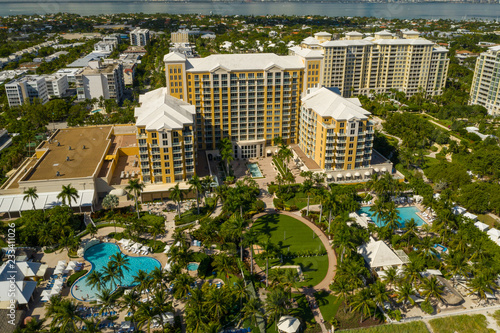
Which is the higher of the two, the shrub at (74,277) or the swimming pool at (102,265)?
the shrub at (74,277)

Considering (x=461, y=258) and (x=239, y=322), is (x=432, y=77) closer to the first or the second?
(x=461, y=258)

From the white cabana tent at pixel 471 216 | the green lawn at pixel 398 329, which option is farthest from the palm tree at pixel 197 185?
the white cabana tent at pixel 471 216

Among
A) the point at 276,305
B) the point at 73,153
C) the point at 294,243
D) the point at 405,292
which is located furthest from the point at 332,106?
the point at 73,153

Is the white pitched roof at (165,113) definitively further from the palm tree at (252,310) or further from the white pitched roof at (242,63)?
the palm tree at (252,310)

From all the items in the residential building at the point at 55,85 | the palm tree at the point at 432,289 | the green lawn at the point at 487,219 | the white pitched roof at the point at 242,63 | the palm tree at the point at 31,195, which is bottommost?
the green lawn at the point at 487,219

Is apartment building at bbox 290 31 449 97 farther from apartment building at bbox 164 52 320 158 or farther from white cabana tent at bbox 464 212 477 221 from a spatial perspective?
white cabana tent at bbox 464 212 477 221

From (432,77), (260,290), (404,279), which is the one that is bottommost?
(260,290)

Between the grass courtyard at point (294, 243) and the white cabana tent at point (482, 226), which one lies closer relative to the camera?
the grass courtyard at point (294, 243)

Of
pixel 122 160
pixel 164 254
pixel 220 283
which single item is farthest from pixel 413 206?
pixel 122 160
